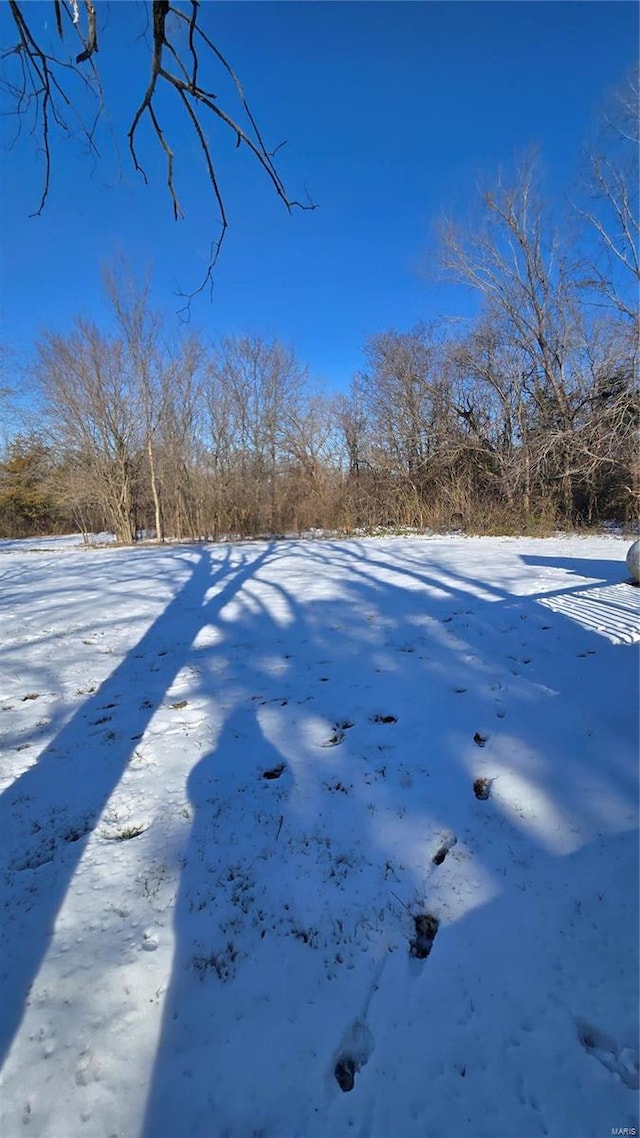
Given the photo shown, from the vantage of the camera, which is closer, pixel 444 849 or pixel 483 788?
pixel 444 849

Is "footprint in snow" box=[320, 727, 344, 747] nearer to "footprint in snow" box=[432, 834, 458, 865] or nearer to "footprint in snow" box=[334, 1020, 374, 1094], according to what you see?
"footprint in snow" box=[432, 834, 458, 865]

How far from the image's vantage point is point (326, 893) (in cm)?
198

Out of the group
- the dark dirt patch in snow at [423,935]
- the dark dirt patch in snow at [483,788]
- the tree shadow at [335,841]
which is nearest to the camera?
the tree shadow at [335,841]

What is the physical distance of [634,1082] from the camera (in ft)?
4.31

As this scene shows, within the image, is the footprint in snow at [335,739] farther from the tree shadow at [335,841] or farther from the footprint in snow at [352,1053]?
the footprint in snow at [352,1053]

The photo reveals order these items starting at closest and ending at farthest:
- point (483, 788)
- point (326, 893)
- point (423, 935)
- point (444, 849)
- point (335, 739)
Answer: point (423, 935) → point (326, 893) → point (444, 849) → point (483, 788) → point (335, 739)

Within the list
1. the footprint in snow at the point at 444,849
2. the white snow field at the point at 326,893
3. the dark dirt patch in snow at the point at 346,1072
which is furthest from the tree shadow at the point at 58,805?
the footprint in snow at the point at 444,849

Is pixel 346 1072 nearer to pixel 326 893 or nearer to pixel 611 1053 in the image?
pixel 326 893

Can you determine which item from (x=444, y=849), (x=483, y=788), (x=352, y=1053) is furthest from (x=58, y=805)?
(x=483, y=788)

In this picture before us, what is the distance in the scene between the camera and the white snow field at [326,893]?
1354 mm

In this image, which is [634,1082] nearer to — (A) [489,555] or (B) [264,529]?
(A) [489,555]

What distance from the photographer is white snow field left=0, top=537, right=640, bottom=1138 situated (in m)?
1.35

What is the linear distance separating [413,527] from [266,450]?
27.1 feet

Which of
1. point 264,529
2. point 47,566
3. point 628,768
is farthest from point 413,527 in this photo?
point 628,768
